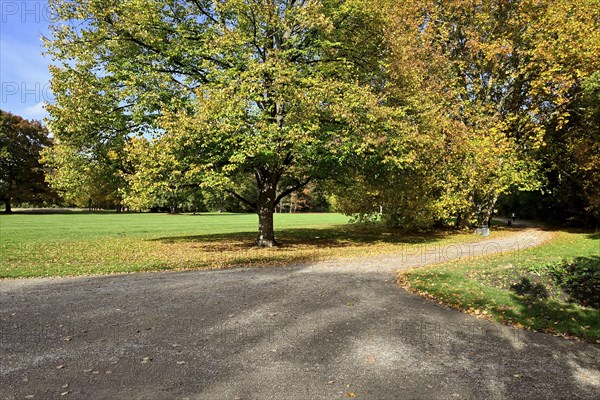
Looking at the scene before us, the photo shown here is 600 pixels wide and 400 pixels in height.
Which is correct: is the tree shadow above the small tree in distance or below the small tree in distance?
below

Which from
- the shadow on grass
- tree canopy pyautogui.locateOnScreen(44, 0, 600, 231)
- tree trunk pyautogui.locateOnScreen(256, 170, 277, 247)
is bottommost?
the shadow on grass

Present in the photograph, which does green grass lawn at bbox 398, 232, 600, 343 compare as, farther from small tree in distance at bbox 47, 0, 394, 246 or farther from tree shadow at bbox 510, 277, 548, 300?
small tree in distance at bbox 47, 0, 394, 246

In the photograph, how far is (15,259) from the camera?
42.1 feet

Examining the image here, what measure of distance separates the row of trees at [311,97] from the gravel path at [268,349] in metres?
7.03

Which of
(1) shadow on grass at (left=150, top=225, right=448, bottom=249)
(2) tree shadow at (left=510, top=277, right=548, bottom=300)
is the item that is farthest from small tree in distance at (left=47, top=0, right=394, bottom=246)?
(2) tree shadow at (left=510, top=277, right=548, bottom=300)

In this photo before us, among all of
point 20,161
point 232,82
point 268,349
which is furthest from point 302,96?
point 20,161

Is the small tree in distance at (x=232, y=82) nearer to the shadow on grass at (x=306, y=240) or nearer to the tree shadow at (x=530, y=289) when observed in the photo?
the shadow on grass at (x=306, y=240)

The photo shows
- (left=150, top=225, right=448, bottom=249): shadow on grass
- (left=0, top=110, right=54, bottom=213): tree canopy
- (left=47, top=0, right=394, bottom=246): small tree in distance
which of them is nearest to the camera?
(left=47, top=0, right=394, bottom=246): small tree in distance

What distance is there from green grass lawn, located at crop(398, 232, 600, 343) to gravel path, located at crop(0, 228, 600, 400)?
1.67 ft

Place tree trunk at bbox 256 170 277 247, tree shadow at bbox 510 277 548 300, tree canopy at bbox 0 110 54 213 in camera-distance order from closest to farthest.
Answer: tree shadow at bbox 510 277 548 300 → tree trunk at bbox 256 170 277 247 → tree canopy at bbox 0 110 54 213

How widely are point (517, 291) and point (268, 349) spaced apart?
19.3 ft

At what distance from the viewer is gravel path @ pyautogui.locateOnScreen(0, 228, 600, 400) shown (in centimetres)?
419

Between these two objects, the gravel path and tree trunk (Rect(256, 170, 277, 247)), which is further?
tree trunk (Rect(256, 170, 277, 247))

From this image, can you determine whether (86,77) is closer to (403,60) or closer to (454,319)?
(403,60)
